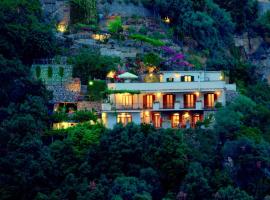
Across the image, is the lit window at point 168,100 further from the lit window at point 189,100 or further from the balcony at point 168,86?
the lit window at point 189,100

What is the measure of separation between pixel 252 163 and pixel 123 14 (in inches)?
1051

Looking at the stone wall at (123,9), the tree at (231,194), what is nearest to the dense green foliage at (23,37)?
the stone wall at (123,9)

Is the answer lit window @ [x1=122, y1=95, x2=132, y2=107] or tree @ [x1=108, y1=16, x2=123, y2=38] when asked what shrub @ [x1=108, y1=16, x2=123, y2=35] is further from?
lit window @ [x1=122, y1=95, x2=132, y2=107]

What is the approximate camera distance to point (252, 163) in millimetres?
76000

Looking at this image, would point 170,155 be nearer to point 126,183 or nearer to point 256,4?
point 126,183

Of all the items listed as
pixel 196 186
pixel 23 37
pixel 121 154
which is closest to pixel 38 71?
pixel 23 37

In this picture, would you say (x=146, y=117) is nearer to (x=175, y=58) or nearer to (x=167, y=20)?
(x=175, y=58)

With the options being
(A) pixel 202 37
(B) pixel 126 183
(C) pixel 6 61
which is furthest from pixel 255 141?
(A) pixel 202 37

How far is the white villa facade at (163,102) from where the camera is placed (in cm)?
8106

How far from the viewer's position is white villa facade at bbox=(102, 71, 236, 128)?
266ft

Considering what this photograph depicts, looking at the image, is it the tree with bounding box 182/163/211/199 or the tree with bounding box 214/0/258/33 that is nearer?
the tree with bounding box 182/163/211/199

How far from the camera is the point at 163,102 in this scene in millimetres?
82125

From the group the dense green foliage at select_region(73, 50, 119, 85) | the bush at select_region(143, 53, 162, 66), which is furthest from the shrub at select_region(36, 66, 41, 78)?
the bush at select_region(143, 53, 162, 66)

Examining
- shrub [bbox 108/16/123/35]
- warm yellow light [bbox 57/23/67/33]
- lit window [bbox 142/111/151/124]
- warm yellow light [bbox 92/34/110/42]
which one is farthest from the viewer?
warm yellow light [bbox 57/23/67/33]
